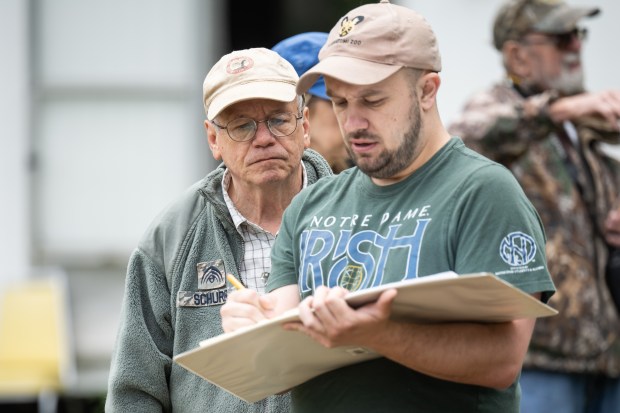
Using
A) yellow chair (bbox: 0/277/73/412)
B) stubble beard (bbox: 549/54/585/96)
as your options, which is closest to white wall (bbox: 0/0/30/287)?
yellow chair (bbox: 0/277/73/412)

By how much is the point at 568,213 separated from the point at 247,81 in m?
1.85

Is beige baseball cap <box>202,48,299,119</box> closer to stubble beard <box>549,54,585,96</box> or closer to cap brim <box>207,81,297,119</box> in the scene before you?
cap brim <box>207,81,297,119</box>

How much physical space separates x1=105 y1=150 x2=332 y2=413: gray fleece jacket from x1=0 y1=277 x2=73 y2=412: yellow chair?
3954 mm

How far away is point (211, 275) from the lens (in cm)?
326

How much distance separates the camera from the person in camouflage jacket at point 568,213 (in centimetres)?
466

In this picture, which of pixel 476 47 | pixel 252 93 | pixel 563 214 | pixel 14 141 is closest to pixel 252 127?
pixel 252 93

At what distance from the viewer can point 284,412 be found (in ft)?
10.4

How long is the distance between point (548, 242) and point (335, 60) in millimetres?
2203

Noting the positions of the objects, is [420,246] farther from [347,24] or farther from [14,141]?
[14,141]

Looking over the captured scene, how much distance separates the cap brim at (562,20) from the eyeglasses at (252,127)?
2.02 m

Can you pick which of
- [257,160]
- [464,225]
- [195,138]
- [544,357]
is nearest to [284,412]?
[257,160]

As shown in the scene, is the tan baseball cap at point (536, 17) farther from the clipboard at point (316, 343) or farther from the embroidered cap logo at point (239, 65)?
the clipboard at point (316, 343)

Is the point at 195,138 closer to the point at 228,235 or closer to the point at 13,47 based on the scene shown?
the point at 13,47

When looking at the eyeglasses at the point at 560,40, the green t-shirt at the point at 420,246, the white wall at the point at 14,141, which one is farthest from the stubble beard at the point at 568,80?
the white wall at the point at 14,141
